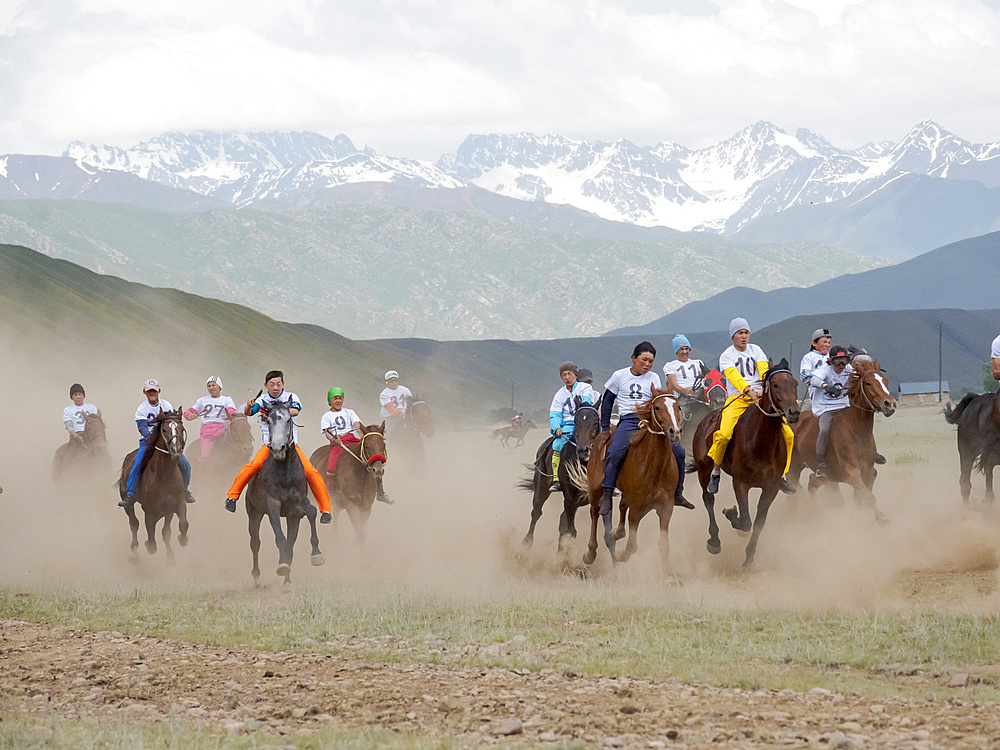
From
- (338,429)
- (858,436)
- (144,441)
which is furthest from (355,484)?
(858,436)

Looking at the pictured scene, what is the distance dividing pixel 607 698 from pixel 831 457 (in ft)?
32.7

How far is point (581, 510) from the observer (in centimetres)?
2122

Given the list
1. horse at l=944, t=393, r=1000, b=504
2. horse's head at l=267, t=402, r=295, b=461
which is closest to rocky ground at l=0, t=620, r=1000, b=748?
horse's head at l=267, t=402, r=295, b=461

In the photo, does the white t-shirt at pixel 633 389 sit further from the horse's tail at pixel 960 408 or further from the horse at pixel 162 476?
the horse at pixel 162 476

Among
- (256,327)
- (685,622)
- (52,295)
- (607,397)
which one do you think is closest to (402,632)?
(685,622)

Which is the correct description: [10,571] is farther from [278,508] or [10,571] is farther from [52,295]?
[52,295]

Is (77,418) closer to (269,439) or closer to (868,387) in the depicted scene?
(269,439)

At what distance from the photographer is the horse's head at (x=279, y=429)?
1667 cm

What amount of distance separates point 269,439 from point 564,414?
4296 mm

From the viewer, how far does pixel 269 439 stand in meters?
16.9

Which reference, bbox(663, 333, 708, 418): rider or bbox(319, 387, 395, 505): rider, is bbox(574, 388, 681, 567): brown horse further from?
bbox(319, 387, 395, 505): rider

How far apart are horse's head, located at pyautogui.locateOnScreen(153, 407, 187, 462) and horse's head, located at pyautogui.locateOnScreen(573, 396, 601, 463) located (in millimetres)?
6320

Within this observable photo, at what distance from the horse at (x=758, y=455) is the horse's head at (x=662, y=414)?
1.50m

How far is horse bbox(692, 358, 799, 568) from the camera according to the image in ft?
53.5
